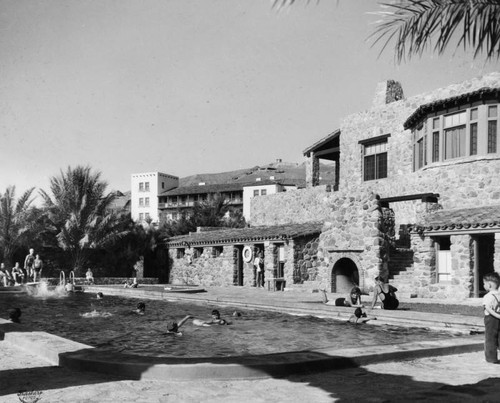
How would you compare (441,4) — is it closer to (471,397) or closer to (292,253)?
(471,397)

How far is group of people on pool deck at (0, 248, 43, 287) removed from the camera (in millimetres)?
34969

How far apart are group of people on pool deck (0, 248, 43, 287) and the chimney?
2163 cm

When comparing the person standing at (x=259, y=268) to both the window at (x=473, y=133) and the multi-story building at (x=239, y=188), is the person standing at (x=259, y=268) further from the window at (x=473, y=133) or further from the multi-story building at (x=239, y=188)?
the multi-story building at (x=239, y=188)

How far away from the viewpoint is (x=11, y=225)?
38.8 m

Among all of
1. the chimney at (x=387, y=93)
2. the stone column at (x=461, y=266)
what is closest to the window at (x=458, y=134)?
the chimney at (x=387, y=93)

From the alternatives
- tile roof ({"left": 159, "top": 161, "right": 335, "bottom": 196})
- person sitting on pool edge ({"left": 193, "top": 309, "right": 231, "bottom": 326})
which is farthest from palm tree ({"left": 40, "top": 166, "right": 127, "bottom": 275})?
tile roof ({"left": 159, "top": 161, "right": 335, "bottom": 196})

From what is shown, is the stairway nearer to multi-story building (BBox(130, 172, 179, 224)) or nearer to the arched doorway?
the arched doorway

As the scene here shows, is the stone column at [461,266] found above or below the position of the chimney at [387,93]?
below

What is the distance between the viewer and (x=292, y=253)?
2991 cm

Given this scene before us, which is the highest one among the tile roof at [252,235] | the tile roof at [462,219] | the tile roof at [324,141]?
the tile roof at [324,141]

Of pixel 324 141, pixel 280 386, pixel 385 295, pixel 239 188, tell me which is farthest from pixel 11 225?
pixel 239 188

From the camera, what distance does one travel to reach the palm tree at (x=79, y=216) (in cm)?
3984

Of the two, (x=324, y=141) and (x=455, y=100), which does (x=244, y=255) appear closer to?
(x=324, y=141)

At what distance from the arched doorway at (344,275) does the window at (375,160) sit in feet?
22.7
